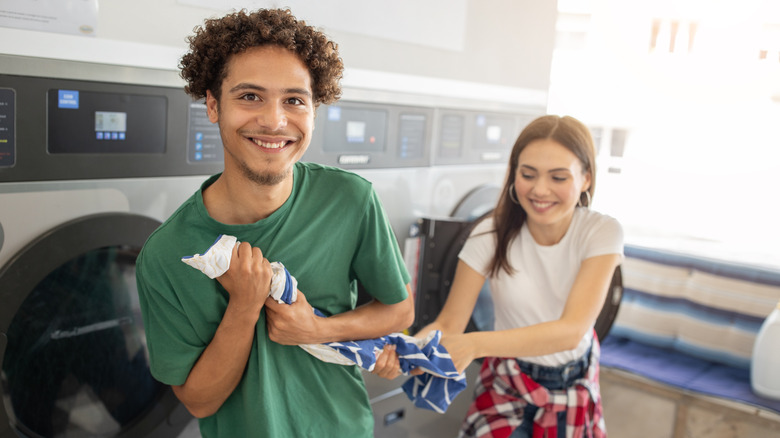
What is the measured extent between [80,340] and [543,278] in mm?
1273

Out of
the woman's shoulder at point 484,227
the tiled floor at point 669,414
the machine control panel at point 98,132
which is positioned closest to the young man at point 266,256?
the machine control panel at point 98,132

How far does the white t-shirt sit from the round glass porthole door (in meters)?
0.96

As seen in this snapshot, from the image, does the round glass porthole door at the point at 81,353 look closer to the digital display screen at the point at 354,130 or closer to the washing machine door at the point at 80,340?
the washing machine door at the point at 80,340

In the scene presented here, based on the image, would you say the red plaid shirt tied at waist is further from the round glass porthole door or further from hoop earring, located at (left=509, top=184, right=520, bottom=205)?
the round glass porthole door

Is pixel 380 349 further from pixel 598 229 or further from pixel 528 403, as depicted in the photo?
pixel 598 229

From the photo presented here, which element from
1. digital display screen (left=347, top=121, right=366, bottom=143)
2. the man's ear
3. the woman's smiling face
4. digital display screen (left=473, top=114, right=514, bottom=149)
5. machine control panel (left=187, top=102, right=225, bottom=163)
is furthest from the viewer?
digital display screen (left=473, top=114, right=514, bottom=149)

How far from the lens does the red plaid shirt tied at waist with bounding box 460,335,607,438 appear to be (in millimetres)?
1905

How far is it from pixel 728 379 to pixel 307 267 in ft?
7.47

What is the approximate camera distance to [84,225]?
145cm

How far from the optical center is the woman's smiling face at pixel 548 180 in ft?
6.13

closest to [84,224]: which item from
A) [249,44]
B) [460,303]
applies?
[249,44]

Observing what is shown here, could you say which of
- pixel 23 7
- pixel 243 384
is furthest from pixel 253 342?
pixel 23 7

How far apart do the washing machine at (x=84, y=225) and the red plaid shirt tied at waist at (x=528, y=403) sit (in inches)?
34.0

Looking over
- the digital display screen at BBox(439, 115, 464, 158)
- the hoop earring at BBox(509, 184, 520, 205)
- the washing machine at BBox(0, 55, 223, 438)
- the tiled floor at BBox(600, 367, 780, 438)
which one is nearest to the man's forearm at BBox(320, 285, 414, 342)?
the washing machine at BBox(0, 55, 223, 438)
